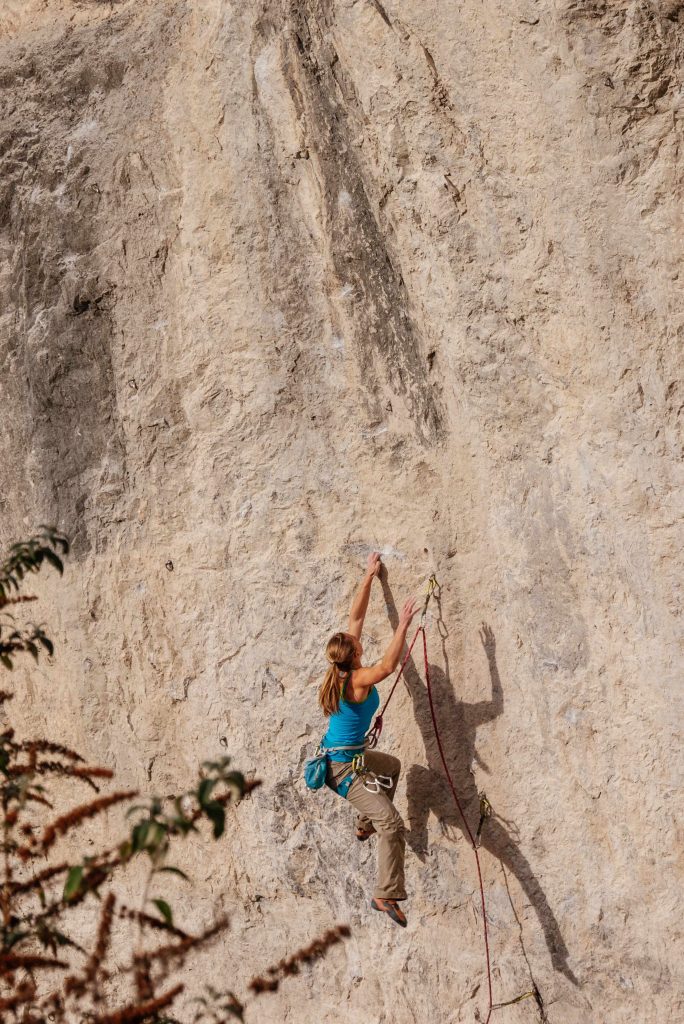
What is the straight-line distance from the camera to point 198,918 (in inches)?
260

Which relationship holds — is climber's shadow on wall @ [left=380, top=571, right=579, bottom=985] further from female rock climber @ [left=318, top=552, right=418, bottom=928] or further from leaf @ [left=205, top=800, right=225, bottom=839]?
leaf @ [left=205, top=800, right=225, bottom=839]

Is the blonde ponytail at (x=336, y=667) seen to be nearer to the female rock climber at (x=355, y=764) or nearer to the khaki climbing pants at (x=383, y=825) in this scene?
the female rock climber at (x=355, y=764)

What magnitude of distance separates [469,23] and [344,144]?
3.27 ft

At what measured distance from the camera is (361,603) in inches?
237

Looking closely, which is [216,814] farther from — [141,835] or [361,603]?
[361,603]

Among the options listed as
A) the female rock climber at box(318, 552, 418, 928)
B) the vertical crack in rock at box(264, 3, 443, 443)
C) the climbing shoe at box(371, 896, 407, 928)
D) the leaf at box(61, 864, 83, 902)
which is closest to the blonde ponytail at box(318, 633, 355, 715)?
the female rock climber at box(318, 552, 418, 928)

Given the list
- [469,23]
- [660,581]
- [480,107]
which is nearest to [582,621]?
[660,581]

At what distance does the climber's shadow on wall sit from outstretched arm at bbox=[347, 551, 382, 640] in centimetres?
10

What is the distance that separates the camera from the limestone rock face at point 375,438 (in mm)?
5516

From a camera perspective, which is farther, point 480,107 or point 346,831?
point 346,831

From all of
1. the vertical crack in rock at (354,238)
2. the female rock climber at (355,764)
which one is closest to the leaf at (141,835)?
the female rock climber at (355,764)

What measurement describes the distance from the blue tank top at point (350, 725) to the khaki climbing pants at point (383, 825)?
0.08 m

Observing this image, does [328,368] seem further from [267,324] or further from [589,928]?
[589,928]

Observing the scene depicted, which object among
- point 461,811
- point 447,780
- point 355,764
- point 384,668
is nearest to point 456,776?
point 447,780
